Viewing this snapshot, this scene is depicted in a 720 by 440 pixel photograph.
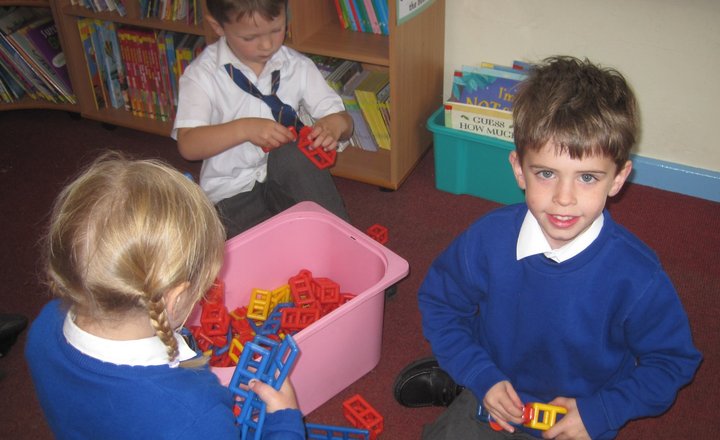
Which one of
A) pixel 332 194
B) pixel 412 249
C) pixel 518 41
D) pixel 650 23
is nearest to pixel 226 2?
pixel 332 194

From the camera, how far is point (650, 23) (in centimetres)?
180

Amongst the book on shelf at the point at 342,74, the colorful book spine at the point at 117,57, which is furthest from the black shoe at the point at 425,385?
the colorful book spine at the point at 117,57

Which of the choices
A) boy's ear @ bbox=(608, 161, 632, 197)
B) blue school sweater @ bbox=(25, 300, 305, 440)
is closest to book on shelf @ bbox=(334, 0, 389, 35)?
boy's ear @ bbox=(608, 161, 632, 197)

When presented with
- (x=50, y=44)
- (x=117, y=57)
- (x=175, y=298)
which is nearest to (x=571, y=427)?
(x=175, y=298)

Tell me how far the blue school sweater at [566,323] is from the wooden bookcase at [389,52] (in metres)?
0.85

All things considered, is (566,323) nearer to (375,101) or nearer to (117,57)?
(375,101)

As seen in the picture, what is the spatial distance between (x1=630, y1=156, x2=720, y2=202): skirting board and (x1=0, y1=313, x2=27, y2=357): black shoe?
Result: 1760 mm

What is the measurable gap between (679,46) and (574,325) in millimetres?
1135

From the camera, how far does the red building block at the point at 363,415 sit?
136 centimetres

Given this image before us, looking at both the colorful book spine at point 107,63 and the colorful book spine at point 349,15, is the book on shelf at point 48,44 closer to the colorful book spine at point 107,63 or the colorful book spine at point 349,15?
the colorful book spine at point 107,63

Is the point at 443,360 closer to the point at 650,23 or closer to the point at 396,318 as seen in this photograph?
the point at 396,318

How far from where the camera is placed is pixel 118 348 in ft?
2.67

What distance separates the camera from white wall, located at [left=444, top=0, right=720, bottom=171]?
178 cm

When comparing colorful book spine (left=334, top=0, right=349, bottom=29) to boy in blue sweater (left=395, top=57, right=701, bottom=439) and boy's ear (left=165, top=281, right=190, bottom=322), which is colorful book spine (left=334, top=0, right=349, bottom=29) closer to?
boy in blue sweater (left=395, top=57, right=701, bottom=439)
